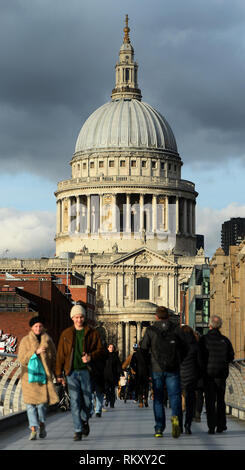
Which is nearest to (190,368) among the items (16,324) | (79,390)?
(79,390)

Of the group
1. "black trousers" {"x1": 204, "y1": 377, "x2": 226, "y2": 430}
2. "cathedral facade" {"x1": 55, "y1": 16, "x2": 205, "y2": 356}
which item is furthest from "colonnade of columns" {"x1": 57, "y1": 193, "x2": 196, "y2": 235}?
"black trousers" {"x1": 204, "y1": 377, "x2": 226, "y2": 430}

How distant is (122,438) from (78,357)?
1822 millimetres

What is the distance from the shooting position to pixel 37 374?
21578 millimetres

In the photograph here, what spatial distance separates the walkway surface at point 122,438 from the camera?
19.8 m

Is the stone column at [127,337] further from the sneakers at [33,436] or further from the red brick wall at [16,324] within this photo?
the sneakers at [33,436]

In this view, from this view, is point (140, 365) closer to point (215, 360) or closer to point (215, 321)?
point (215, 360)

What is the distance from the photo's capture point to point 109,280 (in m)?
178

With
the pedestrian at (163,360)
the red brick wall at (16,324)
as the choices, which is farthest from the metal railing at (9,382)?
the red brick wall at (16,324)

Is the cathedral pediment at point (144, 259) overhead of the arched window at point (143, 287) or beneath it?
overhead

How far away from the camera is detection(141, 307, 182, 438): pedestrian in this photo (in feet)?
72.3

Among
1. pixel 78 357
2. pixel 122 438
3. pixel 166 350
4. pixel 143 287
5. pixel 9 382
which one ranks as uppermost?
pixel 143 287

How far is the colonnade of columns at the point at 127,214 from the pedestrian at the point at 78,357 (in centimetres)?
17087
